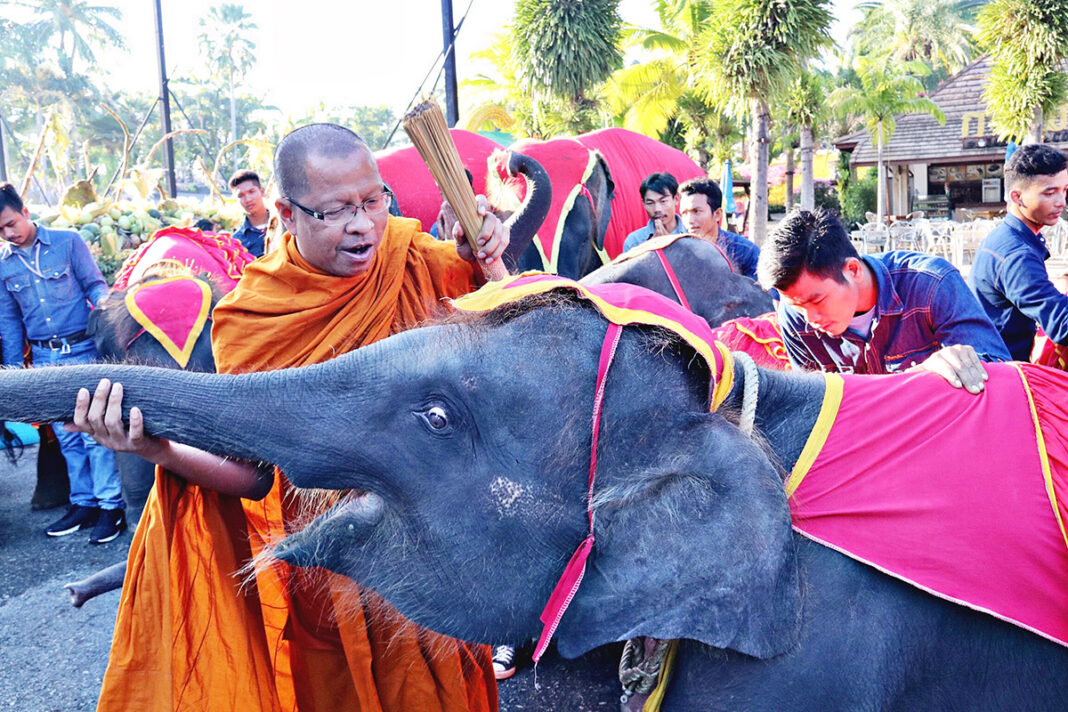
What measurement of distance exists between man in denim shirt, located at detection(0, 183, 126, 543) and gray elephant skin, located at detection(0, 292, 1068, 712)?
438 centimetres

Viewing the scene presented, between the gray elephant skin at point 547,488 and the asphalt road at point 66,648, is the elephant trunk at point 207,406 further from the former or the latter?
the asphalt road at point 66,648

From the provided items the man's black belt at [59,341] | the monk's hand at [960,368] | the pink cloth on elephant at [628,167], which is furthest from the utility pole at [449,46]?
the monk's hand at [960,368]

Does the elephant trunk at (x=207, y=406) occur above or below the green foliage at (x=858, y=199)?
above

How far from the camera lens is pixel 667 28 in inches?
897

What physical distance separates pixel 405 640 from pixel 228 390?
1.01 m

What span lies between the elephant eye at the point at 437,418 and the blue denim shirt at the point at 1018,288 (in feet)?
9.17

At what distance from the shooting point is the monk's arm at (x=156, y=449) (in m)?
1.43

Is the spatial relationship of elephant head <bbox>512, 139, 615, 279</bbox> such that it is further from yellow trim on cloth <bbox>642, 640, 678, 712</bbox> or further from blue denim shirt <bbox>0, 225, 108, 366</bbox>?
yellow trim on cloth <bbox>642, 640, 678, 712</bbox>

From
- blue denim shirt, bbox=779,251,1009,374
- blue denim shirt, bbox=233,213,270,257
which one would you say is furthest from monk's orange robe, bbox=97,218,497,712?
blue denim shirt, bbox=233,213,270,257

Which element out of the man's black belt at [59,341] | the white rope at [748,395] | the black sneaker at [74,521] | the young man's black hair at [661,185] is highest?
the young man's black hair at [661,185]

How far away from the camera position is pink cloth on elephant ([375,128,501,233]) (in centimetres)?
598

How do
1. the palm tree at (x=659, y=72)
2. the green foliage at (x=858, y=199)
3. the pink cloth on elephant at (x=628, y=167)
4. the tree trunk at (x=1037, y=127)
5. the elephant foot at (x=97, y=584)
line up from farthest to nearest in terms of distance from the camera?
the green foliage at (x=858, y=199) < the palm tree at (x=659, y=72) < the tree trunk at (x=1037, y=127) < the pink cloth on elephant at (x=628, y=167) < the elephant foot at (x=97, y=584)

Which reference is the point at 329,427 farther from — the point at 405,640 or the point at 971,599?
the point at 971,599

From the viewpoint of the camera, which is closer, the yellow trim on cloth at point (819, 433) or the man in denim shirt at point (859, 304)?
the yellow trim on cloth at point (819, 433)
